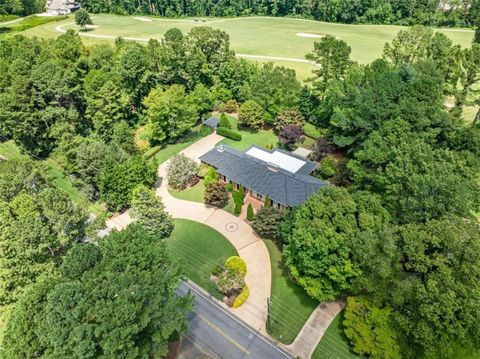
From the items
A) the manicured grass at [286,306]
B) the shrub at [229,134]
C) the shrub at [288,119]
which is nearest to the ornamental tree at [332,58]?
the shrub at [288,119]

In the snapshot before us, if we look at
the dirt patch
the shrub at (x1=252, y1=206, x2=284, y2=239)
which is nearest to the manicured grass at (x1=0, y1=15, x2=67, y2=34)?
the dirt patch

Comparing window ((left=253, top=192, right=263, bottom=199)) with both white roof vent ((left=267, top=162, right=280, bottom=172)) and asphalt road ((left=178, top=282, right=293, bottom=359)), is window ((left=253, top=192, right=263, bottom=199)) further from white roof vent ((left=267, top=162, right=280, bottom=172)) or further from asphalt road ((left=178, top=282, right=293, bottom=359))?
asphalt road ((left=178, top=282, right=293, bottom=359))

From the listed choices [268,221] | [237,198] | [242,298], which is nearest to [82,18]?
[237,198]

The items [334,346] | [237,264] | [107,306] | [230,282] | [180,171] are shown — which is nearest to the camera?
[107,306]

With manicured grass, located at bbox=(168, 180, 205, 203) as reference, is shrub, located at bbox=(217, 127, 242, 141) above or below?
above

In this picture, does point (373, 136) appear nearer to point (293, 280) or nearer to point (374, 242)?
point (374, 242)

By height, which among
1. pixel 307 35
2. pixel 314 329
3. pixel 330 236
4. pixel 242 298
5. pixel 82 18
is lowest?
pixel 314 329

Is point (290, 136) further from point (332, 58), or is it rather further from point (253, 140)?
point (332, 58)
